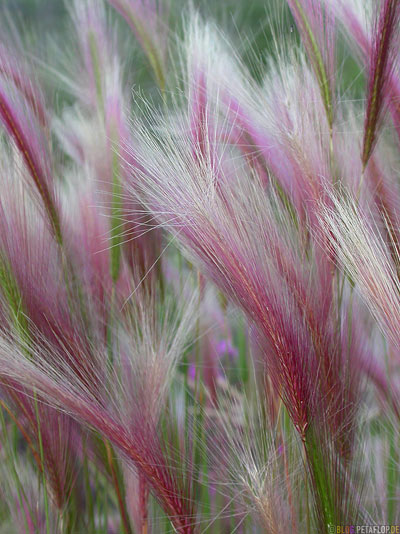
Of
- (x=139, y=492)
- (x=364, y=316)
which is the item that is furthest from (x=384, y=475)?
(x=139, y=492)

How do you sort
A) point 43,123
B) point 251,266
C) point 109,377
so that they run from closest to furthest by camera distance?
1. point 251,266
2. point 109,377
3. point 43,123

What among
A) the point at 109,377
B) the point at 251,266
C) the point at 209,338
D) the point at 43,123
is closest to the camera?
the point at 251,266

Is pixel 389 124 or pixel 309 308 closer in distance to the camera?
pixel 309 308

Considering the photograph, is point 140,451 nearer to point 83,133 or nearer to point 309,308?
point 309,308

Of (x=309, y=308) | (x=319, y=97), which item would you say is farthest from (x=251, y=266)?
(x=319, y=97)

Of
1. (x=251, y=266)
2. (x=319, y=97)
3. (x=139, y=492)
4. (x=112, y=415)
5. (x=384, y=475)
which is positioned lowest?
(x=384, y=475)

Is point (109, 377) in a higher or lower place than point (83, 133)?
lower

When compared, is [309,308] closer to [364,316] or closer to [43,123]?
[364,316]
